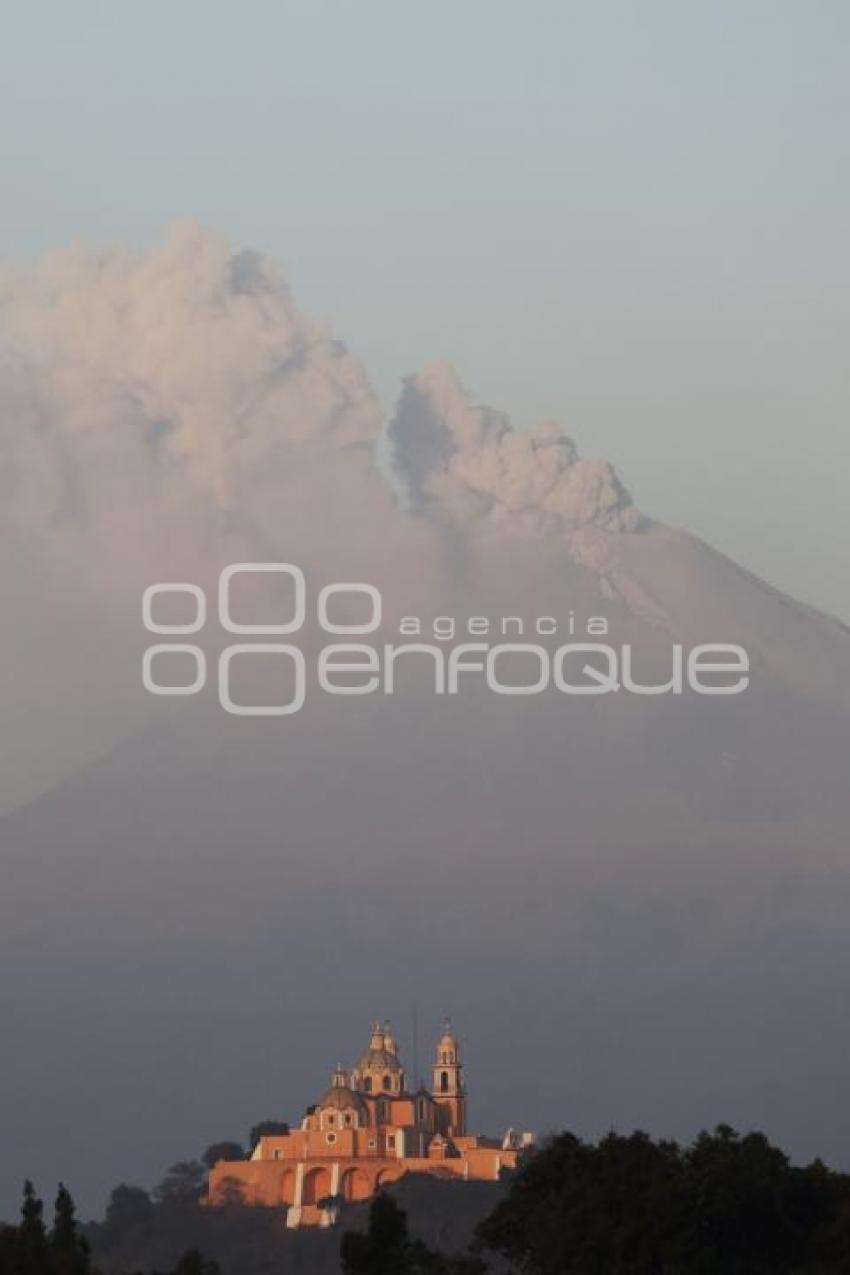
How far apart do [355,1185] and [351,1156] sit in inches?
55.3

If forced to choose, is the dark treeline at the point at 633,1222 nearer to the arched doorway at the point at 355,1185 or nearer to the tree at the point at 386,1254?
the tree at the point at 386,1254

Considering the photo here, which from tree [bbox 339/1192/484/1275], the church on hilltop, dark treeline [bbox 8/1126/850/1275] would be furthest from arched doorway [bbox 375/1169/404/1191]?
tree [bbox 339/1192/484/1275]

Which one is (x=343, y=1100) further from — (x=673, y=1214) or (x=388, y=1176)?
(x=673, y=1214)

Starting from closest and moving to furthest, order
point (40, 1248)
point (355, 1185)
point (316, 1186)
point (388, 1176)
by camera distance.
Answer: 1. point (40, 1248)
2. point (355, 1185)
3. point (388, 1176)
4. point (316, 1186)

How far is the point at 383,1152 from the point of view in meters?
173

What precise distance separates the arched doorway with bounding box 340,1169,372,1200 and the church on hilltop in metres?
0.05

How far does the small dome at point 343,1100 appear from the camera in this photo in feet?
573

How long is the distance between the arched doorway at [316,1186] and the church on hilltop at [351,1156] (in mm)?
46

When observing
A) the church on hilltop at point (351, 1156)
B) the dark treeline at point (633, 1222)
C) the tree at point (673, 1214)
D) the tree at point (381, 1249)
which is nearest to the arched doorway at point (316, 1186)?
the church on hilltop at point (351, 1156)

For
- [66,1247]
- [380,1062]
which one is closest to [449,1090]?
[380,1062]

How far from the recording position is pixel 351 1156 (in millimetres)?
172375

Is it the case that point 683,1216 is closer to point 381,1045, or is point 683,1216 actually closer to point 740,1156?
point 740,1156

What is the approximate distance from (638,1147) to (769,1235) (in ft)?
15.8

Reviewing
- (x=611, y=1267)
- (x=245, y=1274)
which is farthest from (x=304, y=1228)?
(x=611, y=1267)
